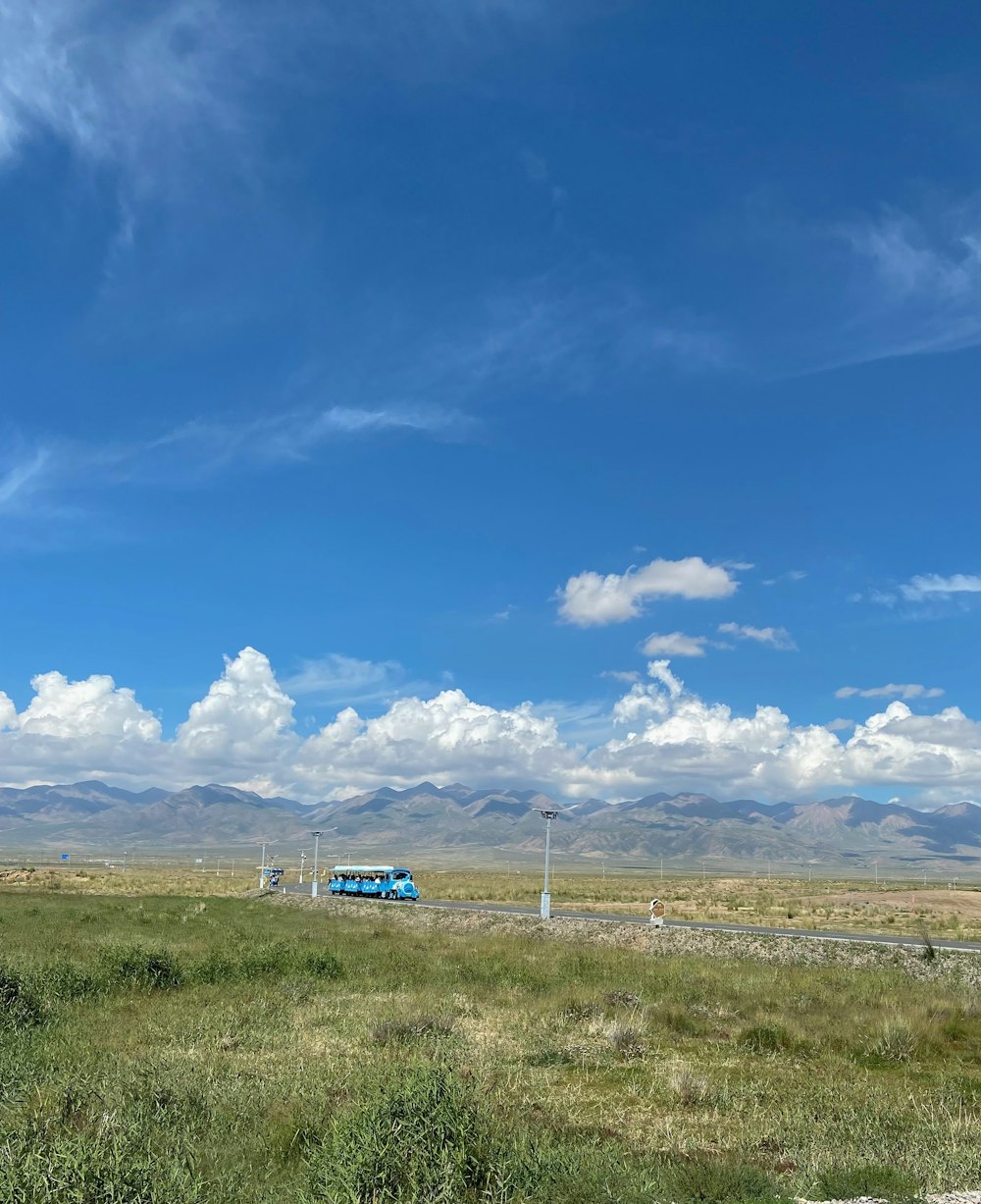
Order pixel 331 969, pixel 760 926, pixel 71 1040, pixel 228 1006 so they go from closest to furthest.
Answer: pixel 71 1040
pixel 228 1006
pixel 331 969
pixel 760 926

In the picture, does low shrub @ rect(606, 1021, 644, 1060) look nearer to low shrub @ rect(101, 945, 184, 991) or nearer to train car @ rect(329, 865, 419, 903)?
low shrub @ rect(101, 945, 184, 991)

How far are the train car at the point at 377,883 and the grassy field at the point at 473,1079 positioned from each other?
4838 cm

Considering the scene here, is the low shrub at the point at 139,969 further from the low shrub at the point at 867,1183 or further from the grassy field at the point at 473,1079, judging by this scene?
the low shrub at the point at 867,1183

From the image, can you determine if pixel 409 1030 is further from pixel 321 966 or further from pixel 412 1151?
pixel 321 966

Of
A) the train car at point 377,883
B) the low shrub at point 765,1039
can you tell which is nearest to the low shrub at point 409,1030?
the low shrub at point 765,1039

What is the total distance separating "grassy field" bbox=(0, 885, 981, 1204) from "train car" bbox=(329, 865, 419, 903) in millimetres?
48376

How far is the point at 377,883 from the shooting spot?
254 feet

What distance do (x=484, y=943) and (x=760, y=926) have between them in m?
18.5

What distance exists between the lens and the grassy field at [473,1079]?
8453mm

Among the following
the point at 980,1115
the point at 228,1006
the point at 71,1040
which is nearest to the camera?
the point at 980,1115

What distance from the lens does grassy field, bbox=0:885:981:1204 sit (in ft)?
27.7

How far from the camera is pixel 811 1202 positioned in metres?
8.05

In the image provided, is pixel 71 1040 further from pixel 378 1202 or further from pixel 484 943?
pixel 484 943

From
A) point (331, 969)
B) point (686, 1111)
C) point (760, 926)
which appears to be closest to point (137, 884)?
point (760, 926)
